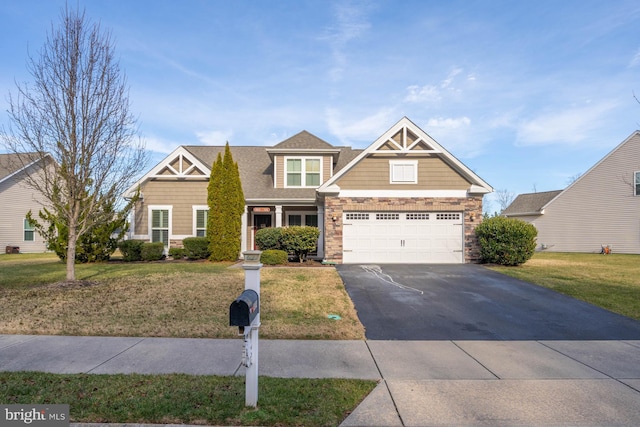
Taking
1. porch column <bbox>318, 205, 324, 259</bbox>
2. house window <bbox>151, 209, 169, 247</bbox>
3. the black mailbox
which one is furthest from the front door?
the black mailbox

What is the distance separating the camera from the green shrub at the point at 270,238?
51.8 ft

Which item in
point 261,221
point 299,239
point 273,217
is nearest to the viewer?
point 299,239

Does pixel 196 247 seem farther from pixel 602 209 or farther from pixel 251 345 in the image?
pixel 602 209

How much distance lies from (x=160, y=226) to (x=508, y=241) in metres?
16.2

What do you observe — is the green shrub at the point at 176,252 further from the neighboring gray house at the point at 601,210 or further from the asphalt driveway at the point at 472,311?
the neighboring gray house at the point at 601,210

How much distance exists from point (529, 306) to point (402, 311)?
10.8ft

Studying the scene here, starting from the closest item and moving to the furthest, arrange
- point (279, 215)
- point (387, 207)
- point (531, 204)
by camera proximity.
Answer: point (387, 207) < point (279, 215) < point (531, 204)

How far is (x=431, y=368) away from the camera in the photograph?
481 cm

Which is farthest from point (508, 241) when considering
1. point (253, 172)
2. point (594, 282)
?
point (253, 172)

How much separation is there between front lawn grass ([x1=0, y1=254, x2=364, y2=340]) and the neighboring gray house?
21.6 m

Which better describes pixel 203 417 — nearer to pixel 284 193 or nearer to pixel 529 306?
pixel 529 306

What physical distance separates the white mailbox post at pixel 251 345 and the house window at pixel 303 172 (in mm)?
14562

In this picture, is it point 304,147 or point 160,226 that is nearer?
point 160,226

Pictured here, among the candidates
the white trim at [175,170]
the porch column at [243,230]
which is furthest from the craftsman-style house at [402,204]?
the white trim at [175,170]
